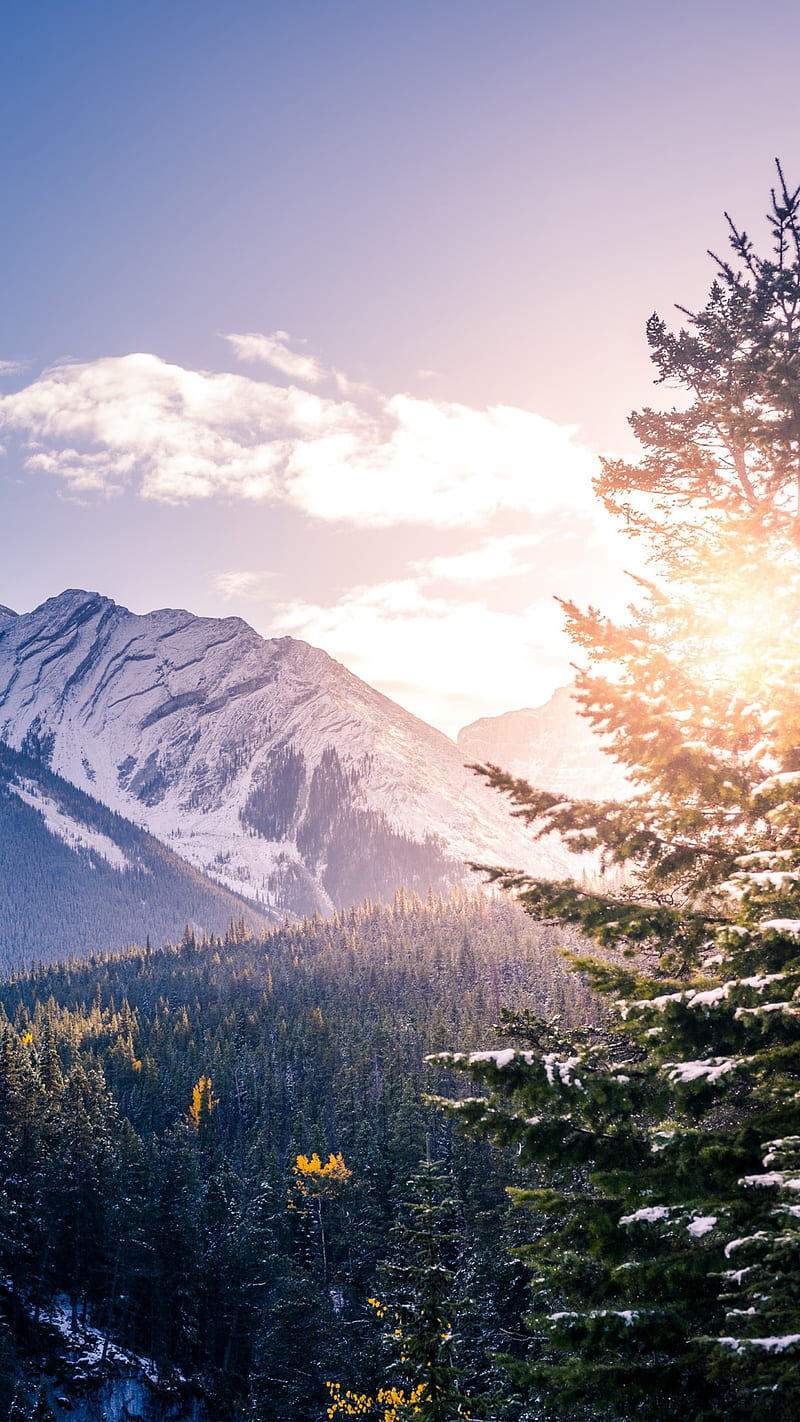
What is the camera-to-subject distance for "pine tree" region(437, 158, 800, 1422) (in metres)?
6.59

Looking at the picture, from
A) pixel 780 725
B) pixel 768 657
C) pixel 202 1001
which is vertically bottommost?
pixel 202 1001

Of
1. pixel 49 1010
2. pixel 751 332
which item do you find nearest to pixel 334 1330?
pixel 751 332

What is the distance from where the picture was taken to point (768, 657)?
360 inches

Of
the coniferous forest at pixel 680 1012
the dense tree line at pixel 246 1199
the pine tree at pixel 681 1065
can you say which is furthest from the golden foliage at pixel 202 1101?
the pine tree at pixel 681 1065

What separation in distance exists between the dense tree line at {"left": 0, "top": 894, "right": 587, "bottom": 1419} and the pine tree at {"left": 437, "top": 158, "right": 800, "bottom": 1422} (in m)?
11.6

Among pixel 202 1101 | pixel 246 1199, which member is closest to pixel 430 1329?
pixel 246 1199

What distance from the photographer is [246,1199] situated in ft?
219

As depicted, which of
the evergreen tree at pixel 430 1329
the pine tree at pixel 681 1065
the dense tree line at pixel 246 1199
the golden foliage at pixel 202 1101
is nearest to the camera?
the pine tree at pixel 681 1065

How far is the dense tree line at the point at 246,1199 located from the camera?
45.9 m

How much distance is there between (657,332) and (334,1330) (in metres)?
53.3

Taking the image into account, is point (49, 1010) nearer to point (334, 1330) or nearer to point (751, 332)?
point (334, 1330)

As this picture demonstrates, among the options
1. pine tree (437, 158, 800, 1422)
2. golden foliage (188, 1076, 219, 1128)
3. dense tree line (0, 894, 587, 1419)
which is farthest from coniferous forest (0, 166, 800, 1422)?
golden foliage (188, 1076, 219, 1128)

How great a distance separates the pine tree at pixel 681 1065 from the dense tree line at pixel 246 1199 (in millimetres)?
11620

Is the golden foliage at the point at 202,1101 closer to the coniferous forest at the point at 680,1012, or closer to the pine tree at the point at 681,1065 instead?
the coniferous forest at the point at 680,1012
